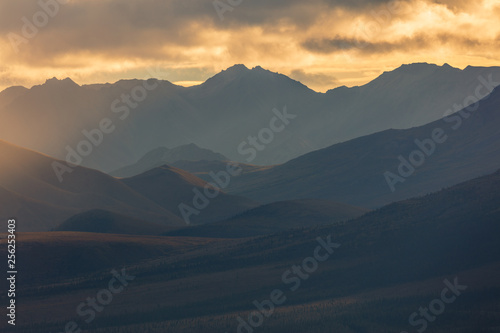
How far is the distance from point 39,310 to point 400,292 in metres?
69.1

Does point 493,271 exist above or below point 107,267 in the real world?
below

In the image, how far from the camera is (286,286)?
472 feet

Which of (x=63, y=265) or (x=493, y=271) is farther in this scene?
(x=63, y=265)

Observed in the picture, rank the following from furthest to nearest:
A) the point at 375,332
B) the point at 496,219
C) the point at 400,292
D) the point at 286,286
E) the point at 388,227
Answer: the point at 388,227 < the point at 496,219 < the point at 286,286 < the point at 400,292 < the point at 375,332

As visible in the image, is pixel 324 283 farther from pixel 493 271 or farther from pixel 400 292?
pixel 493 271

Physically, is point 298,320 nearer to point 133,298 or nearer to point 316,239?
point 133,298

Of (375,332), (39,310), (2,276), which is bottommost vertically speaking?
(375,332)

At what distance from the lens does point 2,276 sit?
164125 millimetres

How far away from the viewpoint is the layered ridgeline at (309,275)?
119 metres

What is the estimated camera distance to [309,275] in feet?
491

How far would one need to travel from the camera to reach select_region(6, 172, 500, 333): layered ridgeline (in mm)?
118625

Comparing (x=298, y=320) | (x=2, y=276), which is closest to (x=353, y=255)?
(x=298, y=320)

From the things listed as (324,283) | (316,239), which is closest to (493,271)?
(324,283)

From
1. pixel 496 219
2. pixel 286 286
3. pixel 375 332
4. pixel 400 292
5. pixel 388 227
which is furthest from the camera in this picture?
pixel 388 227
